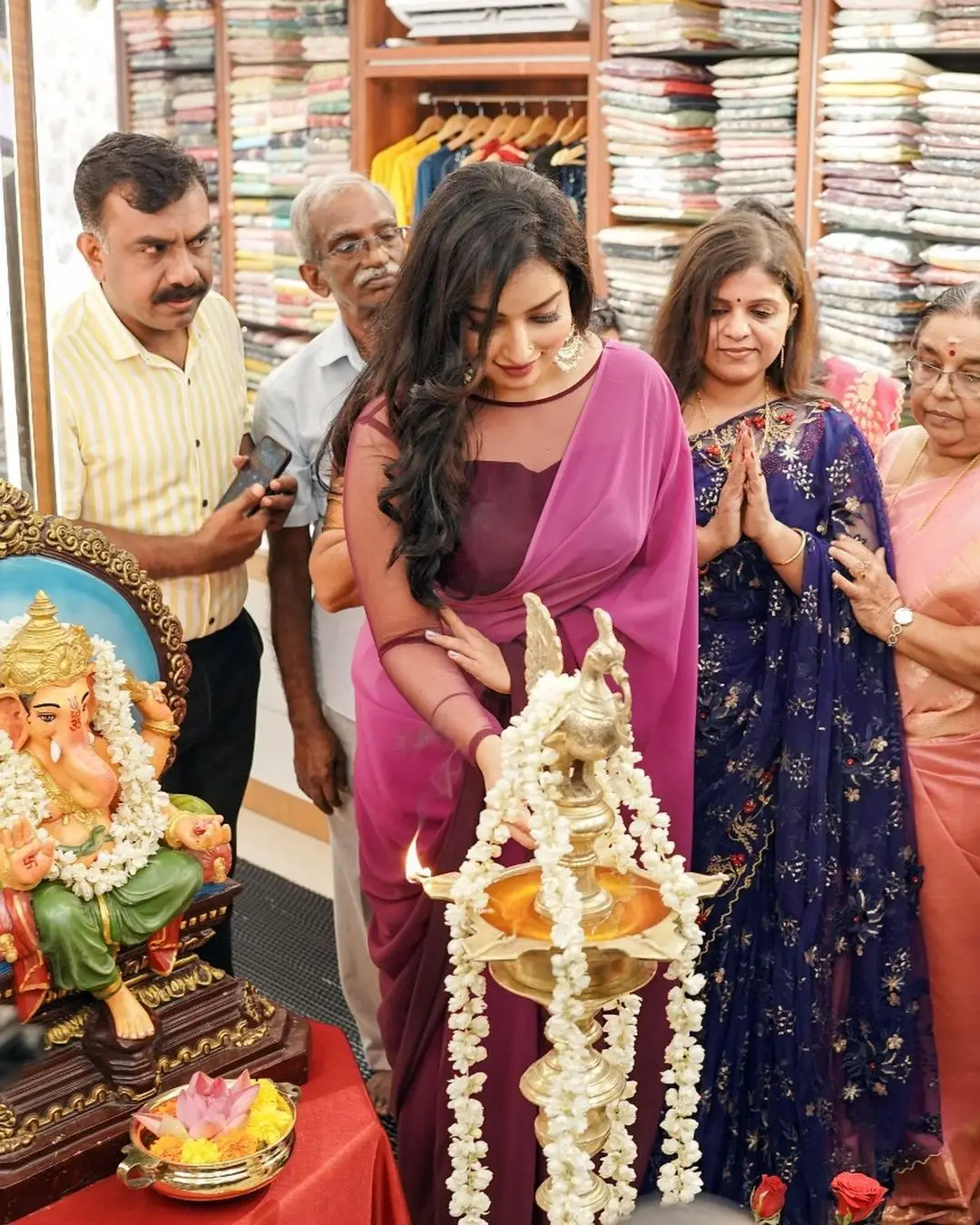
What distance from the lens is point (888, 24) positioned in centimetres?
336

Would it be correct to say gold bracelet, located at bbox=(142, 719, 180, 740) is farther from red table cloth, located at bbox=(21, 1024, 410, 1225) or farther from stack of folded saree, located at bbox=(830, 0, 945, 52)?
stack of folded saree, located at bbox=(830, 0, 945, 52)

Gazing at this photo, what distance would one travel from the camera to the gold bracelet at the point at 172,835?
1.77 meters

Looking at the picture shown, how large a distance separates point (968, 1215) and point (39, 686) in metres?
1.70

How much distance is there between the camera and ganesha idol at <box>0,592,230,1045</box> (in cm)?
165

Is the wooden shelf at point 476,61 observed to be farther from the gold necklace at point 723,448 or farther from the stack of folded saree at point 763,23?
the gold necklace at point 723,448

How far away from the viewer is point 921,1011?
2.37m

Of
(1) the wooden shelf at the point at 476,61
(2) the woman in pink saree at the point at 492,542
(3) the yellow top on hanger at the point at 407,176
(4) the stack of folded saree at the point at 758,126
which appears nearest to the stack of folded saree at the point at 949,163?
(4) the stack of folded saree at the point at 758,126

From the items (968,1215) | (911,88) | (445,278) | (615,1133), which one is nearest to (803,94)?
(911,88)

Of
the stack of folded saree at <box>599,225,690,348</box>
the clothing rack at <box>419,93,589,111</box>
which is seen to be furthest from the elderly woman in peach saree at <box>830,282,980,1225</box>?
the clothing rack at <box>419,93,589,111</box>

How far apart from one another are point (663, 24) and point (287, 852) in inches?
93.5

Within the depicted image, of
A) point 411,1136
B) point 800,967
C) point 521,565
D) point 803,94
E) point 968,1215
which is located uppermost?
point 803,94

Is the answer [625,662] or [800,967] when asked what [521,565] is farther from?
[800,967]

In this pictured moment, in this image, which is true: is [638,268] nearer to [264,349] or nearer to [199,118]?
[264,349]

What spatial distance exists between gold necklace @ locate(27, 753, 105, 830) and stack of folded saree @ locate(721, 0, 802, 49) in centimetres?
269
